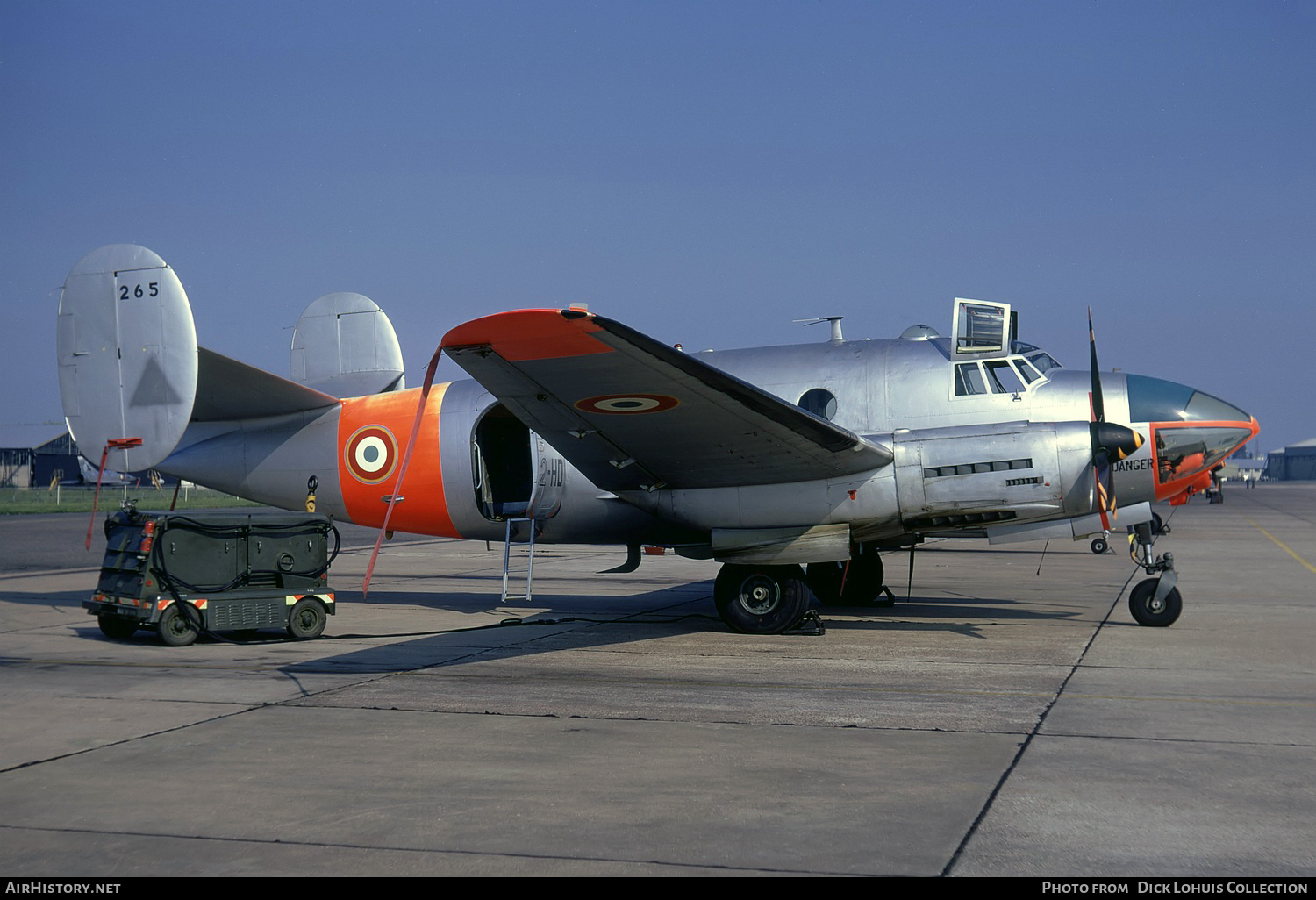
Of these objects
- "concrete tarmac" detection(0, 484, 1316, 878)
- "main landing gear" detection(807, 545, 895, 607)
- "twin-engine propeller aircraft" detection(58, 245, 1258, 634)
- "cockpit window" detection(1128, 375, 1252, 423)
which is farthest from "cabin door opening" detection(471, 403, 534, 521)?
"cockpit window" detection(1128, 375, 1252, 423)

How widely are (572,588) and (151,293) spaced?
30.4 feet

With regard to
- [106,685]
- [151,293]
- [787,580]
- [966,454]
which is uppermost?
[151,293]

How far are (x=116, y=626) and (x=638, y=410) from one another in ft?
23.6

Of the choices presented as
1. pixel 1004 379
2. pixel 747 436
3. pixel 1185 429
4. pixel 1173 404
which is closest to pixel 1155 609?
pixel 1185 429

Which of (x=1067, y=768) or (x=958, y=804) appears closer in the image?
(x=958, y=804)

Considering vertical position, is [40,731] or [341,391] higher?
[341,391]

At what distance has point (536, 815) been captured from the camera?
20.1 feet

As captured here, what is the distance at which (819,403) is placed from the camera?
14.3 metres

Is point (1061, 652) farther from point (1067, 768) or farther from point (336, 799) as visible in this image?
point (336, 799)

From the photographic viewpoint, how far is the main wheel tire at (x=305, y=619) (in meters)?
13.5

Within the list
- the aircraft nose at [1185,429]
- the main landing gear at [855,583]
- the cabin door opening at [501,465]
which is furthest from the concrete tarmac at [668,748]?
the aircraft nose at [1185,429]

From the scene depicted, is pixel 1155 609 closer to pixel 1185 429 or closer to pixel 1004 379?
pixel 1185 429

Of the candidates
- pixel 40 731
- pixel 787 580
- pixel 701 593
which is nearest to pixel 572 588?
pixel 701 593
